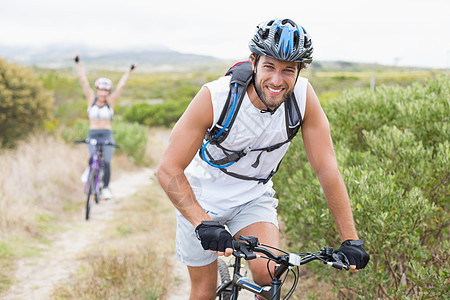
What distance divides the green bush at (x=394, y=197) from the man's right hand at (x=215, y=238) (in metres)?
1.51

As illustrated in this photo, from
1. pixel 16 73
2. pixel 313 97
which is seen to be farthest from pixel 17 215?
pixel 16 73

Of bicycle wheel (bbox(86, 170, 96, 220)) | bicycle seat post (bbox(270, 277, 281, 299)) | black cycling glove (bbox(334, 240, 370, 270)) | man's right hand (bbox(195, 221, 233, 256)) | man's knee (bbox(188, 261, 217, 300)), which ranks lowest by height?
bicycle wheel (bbox(86, 170, 96, 220))

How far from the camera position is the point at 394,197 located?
3.14 metres

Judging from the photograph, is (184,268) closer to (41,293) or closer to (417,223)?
(41,293)

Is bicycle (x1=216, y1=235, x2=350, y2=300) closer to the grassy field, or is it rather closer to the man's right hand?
the man's right hand

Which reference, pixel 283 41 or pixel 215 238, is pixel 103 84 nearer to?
pixel 283 41

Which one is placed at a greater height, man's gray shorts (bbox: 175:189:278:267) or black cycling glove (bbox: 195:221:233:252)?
black cycling glove (bbox: 195:221:233:252)

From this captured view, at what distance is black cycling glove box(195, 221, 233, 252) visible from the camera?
1.99 m

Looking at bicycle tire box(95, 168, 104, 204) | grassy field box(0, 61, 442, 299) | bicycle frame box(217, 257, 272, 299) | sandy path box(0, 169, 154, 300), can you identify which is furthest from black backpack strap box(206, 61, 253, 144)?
bicycle tire box(95, 168, 104, 204)

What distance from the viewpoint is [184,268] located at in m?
5.14

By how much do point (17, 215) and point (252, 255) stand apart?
208 inches

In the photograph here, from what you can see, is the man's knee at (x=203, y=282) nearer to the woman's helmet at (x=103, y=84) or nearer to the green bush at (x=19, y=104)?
the woman's helmet at (x=103, y=84)

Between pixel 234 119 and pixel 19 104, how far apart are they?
441 inches

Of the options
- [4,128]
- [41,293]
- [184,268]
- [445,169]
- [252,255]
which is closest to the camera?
[252,255]
